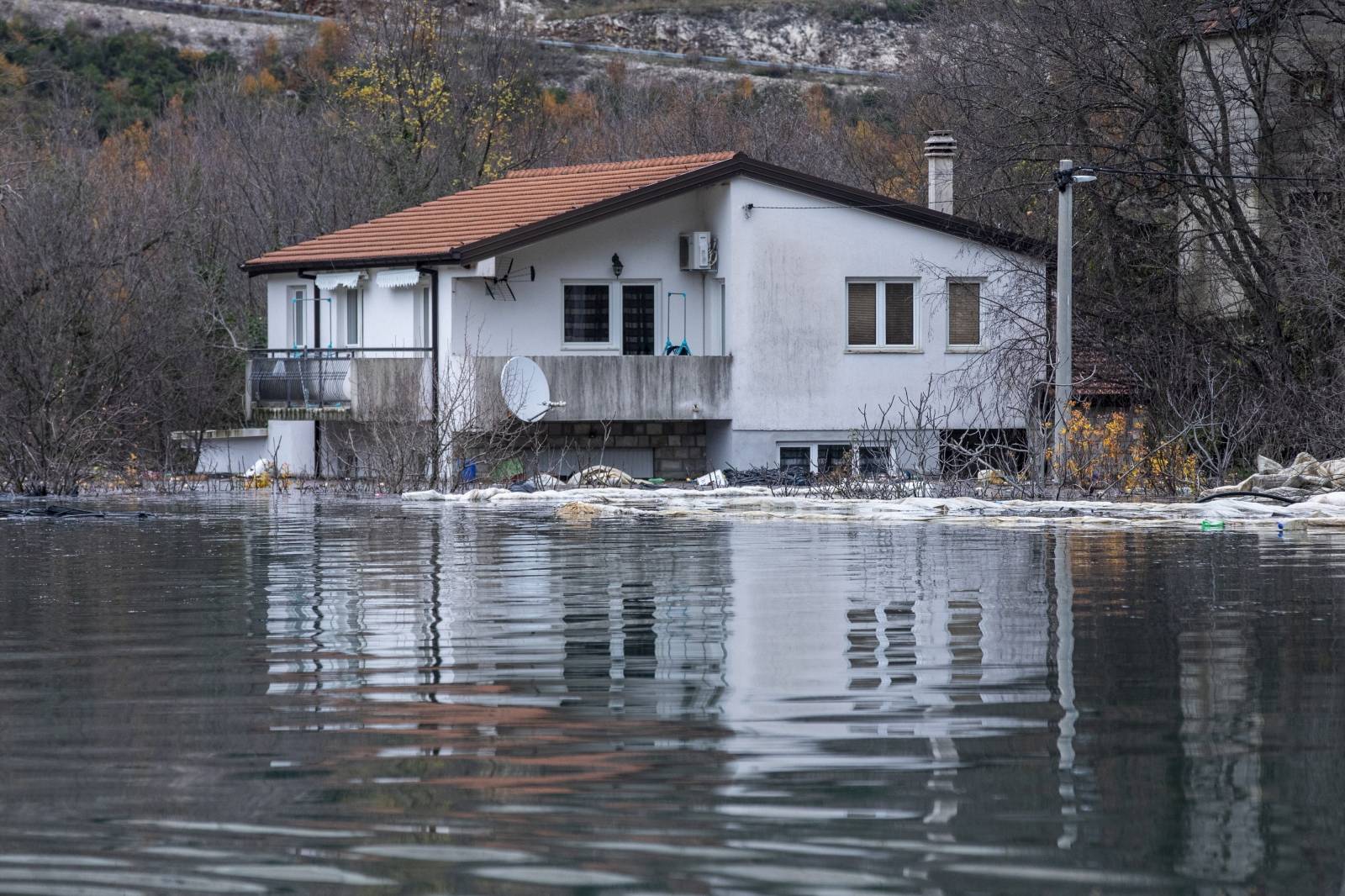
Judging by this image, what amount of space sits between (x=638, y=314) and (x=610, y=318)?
546mm

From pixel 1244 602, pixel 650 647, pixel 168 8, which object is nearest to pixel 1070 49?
pixel 1244 602

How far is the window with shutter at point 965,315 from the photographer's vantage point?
40.3m

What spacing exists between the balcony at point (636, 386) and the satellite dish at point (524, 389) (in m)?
0.60

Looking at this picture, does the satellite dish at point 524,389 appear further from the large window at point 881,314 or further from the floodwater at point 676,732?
the floodwater at point 676,732

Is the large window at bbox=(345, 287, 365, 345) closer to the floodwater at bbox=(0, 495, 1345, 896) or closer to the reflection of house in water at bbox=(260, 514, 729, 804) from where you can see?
the reflection of house in water at bbox=(260, 514, 729, 804)

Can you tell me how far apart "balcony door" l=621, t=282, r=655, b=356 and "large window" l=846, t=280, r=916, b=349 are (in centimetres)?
370

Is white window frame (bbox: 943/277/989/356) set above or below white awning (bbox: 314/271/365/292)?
below

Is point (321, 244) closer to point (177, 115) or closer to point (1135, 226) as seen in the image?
point (1135, 226)

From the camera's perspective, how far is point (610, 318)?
39781 millimetres

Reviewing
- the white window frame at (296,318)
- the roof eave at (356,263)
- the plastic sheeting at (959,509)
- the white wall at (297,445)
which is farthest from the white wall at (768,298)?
the plastic sheeting at (959,509)

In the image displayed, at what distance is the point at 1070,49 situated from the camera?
37188 millimetres

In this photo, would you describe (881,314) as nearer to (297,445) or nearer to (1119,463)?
(1119,463)

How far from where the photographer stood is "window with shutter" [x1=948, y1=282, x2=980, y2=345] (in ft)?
132

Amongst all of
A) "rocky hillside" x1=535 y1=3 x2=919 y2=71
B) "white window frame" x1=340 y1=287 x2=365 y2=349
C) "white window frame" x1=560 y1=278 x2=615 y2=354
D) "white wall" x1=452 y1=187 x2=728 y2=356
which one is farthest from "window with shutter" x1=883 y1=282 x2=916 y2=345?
"rocky hillside" x1=535 y1=3 x2=919 y2=71
